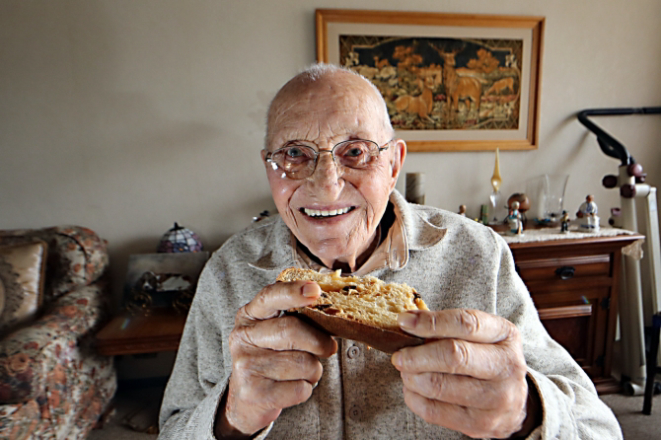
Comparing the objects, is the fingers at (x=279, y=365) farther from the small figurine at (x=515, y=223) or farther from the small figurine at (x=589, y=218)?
the small figurine at (x=589, y=218)

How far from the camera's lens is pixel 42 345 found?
66.1 inches

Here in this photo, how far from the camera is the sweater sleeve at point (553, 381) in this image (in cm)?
67

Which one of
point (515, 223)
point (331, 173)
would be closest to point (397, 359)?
point (331, 173)

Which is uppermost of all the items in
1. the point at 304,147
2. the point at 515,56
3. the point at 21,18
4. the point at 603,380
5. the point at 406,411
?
the point at 21,18

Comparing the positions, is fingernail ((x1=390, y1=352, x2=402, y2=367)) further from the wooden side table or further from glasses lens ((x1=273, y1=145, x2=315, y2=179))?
the wooden side table

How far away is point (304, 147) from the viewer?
89cm

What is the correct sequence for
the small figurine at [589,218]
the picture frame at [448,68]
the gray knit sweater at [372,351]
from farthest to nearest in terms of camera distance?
the picture frame at [448,68] → the small figurine at [589,218] → the gray knit sweater at [372,351]

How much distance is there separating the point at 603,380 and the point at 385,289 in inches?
98.2

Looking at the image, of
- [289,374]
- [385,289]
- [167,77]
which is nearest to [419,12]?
[167,77]

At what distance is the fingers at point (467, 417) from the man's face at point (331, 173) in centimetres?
42

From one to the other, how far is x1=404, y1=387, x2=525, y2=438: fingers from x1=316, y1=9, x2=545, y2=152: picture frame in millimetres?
2251

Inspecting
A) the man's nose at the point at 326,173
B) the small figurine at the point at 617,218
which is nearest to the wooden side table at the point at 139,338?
the man's nose at the point at 326,173

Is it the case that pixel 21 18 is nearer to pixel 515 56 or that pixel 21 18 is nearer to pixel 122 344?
pixel 122 344

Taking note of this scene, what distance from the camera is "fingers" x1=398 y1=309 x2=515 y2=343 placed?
1.76ft
